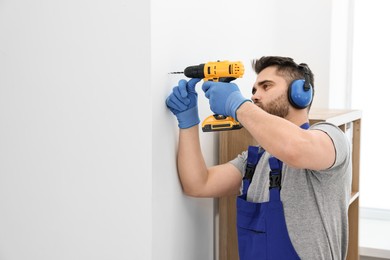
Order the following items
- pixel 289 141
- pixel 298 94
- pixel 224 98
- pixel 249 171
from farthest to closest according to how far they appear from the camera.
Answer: pixel 249 171
pixel 298 94
pixel 224 98
pixel 289 141

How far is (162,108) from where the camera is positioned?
1514 millimetres

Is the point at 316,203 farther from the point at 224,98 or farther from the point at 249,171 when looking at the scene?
the point at 224,98

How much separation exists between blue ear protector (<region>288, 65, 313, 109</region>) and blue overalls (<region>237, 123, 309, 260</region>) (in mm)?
85

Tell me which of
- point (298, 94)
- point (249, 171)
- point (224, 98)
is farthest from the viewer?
point (249, 171)

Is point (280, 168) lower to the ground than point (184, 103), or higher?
lower

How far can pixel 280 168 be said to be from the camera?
1589 millimetres

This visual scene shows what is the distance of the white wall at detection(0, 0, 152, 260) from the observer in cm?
144

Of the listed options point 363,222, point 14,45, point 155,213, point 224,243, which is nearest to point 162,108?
point 155,213

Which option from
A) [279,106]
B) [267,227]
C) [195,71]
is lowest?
[267,227]

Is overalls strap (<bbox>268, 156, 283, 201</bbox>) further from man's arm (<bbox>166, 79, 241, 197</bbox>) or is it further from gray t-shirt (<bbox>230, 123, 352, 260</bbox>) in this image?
man's arm (<bbox>166, 79, 241, 197</bbox>)

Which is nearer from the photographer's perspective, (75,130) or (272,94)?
(75,130)

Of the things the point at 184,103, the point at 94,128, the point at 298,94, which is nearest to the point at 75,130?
the point at 94,128

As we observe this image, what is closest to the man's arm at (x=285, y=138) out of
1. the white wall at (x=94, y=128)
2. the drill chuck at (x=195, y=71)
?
the drill chuck at (x=195, y=71)

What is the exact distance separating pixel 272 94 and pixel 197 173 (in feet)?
1.15
